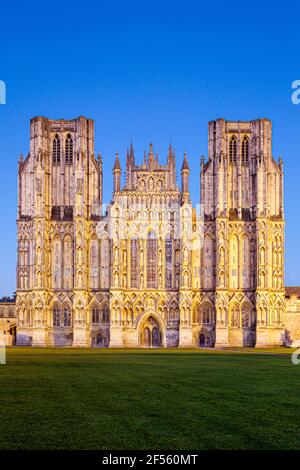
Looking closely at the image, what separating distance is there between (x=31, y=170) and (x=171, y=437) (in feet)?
247

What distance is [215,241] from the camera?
85562 millimetres

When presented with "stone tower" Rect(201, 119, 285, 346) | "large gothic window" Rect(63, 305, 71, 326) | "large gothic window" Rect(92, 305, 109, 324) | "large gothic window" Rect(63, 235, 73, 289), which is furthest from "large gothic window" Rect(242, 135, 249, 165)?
"large gothic window" Rect(63, 305, 71, 326)

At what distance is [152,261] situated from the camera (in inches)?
3388

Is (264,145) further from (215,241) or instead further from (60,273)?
(60,273)

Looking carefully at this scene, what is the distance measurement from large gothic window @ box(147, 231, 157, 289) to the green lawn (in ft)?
183

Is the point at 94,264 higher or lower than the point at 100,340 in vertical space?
higher

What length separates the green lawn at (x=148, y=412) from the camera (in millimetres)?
14750

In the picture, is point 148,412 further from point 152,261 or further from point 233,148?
point 233,148

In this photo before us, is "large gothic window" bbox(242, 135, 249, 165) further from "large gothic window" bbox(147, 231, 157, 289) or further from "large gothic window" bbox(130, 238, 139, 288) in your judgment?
"large gothic window" bbox(130, 238, 139, 288)

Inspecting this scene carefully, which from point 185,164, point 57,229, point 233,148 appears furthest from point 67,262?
point 233,148

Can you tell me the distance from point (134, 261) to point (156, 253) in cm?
275

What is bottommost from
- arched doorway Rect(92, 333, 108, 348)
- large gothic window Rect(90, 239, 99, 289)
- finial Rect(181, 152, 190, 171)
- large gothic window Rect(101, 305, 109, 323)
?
arched doorway Rect(92, 333, 108, 348)

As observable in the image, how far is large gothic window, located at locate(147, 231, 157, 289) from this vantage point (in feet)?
281

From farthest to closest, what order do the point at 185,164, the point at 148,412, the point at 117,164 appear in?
the point at 117,164 < the point at 185,164 < the point at 148,412
